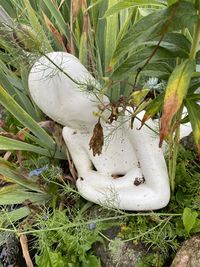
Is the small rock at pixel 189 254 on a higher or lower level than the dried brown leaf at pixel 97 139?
lower

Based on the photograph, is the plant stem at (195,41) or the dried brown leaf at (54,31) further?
the dried brown leaf at (54,31)

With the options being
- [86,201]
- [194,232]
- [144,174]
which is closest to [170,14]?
[144,174]

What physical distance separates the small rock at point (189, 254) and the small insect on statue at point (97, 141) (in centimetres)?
12

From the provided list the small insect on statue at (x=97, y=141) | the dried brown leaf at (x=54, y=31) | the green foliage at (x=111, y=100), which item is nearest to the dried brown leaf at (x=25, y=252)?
the green foliage at (x=111, y=100)

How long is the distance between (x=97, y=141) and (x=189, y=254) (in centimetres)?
37

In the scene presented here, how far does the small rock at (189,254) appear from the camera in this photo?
1.27 m

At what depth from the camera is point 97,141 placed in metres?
1.27

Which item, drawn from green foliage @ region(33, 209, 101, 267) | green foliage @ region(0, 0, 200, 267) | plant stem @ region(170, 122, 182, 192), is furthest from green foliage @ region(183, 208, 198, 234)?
green foliage @ region(33, 209, 101, 267)

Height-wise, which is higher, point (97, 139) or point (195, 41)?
point (195, 41)

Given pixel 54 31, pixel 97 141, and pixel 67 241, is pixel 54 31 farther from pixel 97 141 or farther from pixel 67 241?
pixel 67 241

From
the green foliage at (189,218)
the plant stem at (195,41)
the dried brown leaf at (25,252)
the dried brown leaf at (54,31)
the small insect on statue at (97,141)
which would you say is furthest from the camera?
the dried brown leaf at (54,31)

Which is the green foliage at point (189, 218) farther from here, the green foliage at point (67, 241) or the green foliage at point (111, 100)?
the green foliage at point (67, 241)

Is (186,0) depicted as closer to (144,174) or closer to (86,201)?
(144,174)

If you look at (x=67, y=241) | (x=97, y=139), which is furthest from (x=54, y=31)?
(x=67, y=241)
